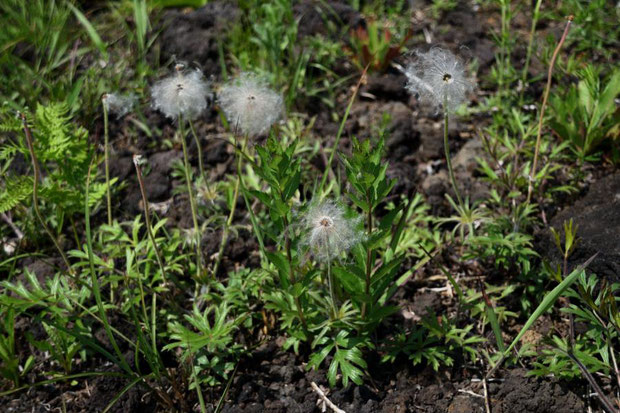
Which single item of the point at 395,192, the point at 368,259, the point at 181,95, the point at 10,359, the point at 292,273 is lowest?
the point at 10,359

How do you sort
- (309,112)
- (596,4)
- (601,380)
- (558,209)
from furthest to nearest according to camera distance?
1. (309,112)
2. (596,4)
3. (558,209)
4. (601,380)

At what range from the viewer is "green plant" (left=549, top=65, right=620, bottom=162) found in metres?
3.35

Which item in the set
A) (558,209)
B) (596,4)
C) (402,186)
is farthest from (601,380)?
(596,4)

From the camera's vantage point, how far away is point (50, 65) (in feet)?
14.3

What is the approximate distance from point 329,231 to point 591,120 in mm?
1996

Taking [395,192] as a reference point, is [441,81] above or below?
above

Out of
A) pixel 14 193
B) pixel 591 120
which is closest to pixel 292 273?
pixel 14 193

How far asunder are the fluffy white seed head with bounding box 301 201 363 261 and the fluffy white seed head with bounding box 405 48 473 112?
0.79 meters

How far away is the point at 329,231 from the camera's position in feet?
7.43

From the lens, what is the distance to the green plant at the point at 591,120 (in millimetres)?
3350

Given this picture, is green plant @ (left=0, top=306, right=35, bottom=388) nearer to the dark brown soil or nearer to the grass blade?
the dark brown soil

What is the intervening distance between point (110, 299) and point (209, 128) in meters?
1.53

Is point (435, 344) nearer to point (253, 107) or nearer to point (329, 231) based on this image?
point (329, 231)

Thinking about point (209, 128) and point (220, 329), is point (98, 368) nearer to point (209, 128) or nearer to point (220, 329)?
point (220, 329)
